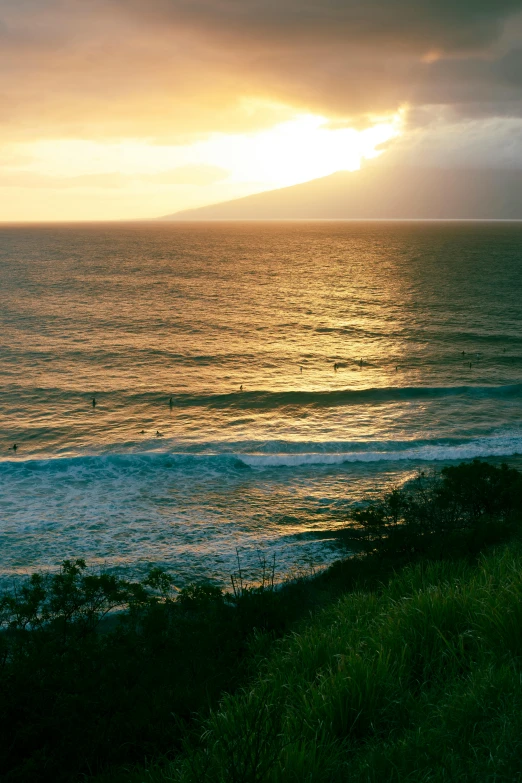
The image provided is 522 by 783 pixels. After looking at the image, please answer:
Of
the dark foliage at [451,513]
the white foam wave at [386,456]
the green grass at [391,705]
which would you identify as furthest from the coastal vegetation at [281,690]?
the white foam wave at [386,456]

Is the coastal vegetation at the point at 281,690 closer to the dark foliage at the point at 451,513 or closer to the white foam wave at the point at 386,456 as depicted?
the dark foliage at the point at 451,513

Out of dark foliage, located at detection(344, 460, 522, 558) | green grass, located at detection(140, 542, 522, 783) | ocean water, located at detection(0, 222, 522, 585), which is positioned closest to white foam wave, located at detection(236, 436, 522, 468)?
ocean water, located at detection(0, 222, 522, 585)

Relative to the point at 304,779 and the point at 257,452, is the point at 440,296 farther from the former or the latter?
the point at 304,779

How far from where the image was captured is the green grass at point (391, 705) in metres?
6.99

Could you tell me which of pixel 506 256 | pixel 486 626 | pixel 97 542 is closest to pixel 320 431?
pixel 97 542

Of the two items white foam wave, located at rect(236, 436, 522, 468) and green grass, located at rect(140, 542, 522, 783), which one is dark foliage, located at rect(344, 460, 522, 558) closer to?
white foam wave, located at rect(236, 436, 522, 468)

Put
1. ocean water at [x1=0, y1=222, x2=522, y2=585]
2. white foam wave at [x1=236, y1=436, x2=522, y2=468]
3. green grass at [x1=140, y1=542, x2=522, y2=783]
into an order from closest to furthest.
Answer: green grass at [x1=140, y1=542, x2=522, y2=783], ocean water at [x1=0, y1=222, x2=522, y2=585], white foam wave at [x1=236, y1=436, x2=522, y2=468]

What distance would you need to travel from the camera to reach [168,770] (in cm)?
834

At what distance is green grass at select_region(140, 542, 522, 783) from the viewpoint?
699 centimetres

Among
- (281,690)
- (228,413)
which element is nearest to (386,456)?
(228,413)

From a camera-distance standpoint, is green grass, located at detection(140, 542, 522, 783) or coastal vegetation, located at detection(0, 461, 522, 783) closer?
green grass, located at detection(140, 542, 522, 783)

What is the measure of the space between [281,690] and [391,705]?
1696mm

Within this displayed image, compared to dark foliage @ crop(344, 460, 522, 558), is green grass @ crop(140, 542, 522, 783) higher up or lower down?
higher up

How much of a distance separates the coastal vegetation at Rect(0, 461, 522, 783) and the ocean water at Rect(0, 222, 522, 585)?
10.7 m
